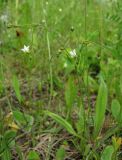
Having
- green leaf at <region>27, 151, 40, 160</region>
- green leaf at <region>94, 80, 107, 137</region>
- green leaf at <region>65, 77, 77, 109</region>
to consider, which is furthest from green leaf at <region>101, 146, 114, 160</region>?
green leaf at <region>65, 77, 77, 109</region>

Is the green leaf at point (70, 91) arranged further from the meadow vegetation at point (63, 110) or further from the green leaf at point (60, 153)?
the green leaf at point (60, 153)

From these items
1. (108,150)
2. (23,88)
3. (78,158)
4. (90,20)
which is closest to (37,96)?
(23,88)

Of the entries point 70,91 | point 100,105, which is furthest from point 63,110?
point 100,105

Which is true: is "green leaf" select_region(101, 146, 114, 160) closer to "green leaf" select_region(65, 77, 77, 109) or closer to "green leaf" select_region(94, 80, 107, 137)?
"green leaf" select_region(94, 80, 107, 137)

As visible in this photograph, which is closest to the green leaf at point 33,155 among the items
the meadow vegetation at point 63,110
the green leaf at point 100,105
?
the meadow vegetation at point 63,110

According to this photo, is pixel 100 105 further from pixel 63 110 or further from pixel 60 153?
pixel 63 110

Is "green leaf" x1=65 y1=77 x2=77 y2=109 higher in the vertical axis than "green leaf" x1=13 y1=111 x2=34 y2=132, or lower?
higher

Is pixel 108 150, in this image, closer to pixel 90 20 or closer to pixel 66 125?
pixel 66 125

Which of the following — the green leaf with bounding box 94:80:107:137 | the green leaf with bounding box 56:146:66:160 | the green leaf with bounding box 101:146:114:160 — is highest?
the green leaf with bounding box 94:80:107:137
